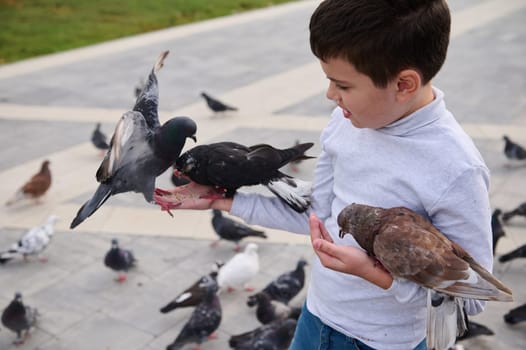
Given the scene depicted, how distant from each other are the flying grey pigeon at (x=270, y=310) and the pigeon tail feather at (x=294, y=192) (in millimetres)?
2803

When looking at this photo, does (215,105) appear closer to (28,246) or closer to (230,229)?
(230,229)

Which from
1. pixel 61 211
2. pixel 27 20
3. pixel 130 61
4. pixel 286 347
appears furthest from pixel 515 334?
pixel 27 20

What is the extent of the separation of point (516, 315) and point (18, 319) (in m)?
3.85

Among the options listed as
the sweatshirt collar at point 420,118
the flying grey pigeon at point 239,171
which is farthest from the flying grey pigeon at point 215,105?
the sweatshirt collar at point 420,118

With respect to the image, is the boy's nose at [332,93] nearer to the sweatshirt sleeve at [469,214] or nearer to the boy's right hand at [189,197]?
the sweatshirt sleeve at [469,214]

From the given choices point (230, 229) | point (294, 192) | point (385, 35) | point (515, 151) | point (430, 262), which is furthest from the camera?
point (515, 151)

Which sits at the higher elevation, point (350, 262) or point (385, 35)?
point (385, 35)

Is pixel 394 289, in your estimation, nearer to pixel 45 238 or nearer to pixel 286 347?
pixel 286 347

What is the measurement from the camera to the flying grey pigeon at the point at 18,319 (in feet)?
16.4

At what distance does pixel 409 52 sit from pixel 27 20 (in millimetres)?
18100

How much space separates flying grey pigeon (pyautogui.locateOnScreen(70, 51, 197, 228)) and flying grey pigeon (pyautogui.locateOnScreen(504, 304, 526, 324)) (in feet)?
12.2

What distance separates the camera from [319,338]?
7.18 feet

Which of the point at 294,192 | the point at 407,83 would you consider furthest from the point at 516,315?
the point at 407,83

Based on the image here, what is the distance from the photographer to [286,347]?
4578 mm
